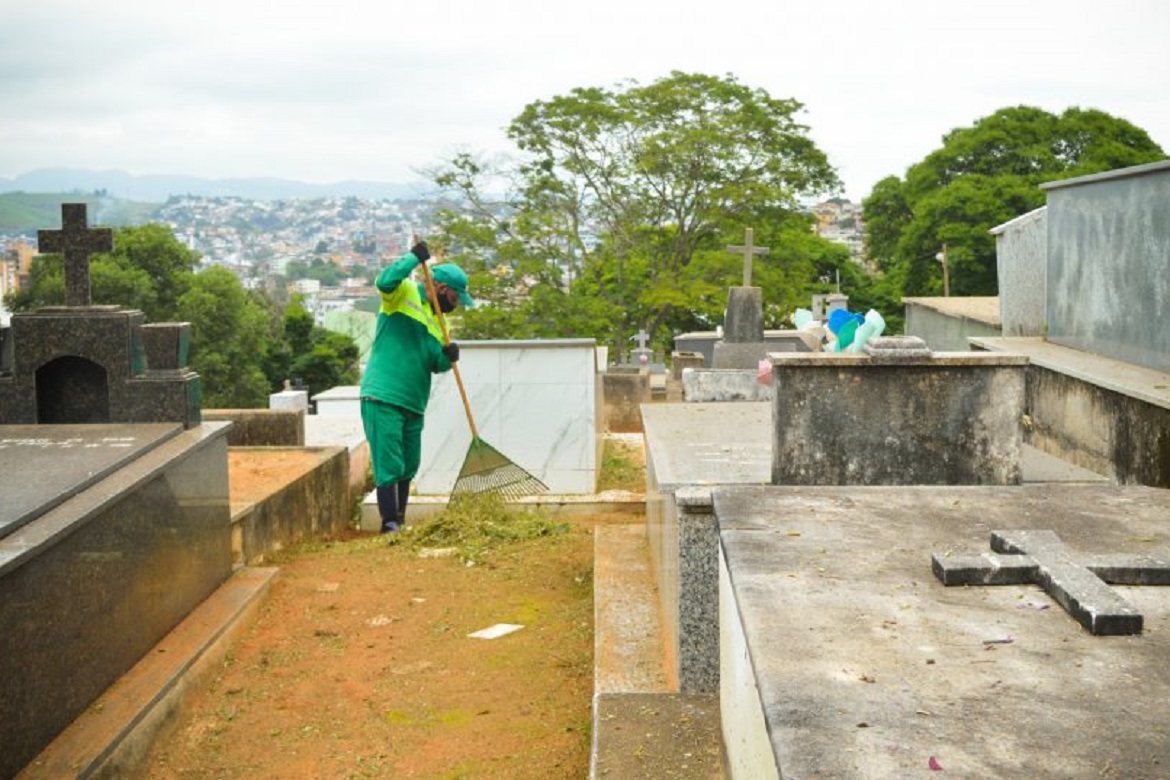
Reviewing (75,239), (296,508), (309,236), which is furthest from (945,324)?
(309,236)

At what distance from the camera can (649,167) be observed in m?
28.8

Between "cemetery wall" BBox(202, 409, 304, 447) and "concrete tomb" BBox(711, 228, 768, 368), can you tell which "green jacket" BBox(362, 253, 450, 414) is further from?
"concrete tomb" BBox(711, 228, 768, 368)

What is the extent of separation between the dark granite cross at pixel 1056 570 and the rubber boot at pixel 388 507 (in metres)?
6.59

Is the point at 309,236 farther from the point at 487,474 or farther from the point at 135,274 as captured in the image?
the point at 487,474

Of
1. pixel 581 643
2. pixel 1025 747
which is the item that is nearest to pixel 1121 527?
pixel 1025 747

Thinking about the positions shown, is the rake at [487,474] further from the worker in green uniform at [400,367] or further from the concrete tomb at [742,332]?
the concrete tomb at [742,332]

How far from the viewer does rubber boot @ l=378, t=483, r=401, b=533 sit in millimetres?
9266

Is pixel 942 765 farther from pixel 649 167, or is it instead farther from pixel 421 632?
pixel 649 167

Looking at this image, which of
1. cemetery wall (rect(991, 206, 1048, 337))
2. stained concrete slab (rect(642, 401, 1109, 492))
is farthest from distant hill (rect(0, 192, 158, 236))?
stained concrete slab (rect(642, 401, 1109, 492))

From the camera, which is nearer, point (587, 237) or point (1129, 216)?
point (1129, 216)

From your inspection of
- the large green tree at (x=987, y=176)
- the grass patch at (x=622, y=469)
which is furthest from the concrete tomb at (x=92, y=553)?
the large green tree at (x=987, y=176)

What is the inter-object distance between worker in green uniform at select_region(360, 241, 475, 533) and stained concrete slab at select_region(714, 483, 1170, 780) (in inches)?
221

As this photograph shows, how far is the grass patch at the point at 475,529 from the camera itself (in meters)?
8.25

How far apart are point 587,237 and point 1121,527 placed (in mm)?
27346
